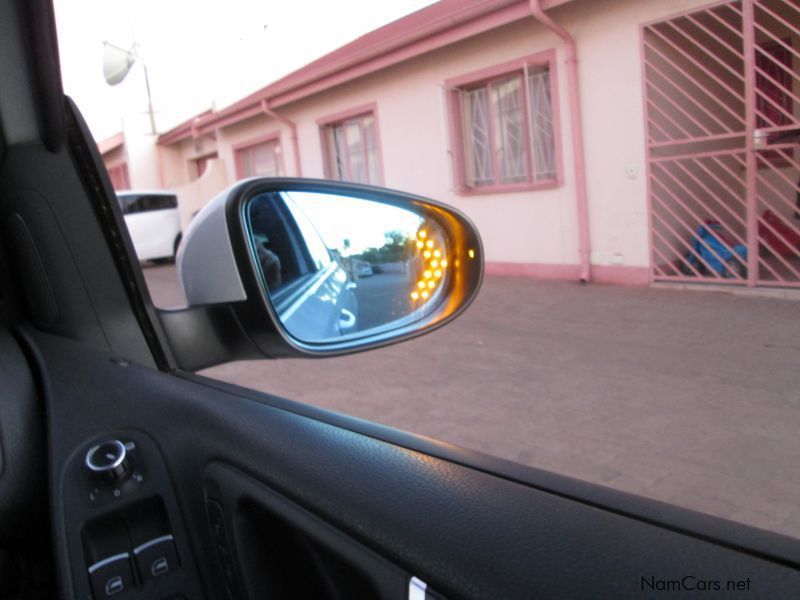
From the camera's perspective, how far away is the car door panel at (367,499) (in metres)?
0.85

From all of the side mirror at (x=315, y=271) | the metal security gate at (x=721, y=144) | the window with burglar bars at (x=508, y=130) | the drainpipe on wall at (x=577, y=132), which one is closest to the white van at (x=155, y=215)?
the window with burglar bars at (x=508, y=130)

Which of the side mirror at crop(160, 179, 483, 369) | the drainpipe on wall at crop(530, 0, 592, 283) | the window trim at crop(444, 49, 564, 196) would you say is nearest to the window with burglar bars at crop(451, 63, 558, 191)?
the window trim at crop(444, 49, 564, 196)

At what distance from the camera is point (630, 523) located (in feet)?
3.03

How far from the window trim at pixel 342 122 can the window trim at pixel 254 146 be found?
135cm

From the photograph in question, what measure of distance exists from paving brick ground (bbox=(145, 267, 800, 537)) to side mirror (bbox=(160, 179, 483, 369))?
1694 millimetres

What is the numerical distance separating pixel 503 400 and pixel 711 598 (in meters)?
4.04

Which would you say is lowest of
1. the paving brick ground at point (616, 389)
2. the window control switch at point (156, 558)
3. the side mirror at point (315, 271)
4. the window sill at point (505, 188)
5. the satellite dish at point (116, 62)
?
the paving brick ground at point (616, 389)

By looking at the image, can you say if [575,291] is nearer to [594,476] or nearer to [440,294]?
[594,476]

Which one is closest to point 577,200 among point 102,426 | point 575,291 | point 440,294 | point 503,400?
point 575,291

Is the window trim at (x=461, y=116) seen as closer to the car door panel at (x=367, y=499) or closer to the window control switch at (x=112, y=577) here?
the car door panel at (x=367, y=499)

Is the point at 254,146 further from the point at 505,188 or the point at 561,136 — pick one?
the point at 561,136

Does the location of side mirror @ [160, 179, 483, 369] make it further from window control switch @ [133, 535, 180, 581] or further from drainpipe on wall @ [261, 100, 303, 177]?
drainpipe on wall @ [261, 100, 303, 177]

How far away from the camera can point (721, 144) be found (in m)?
8.41

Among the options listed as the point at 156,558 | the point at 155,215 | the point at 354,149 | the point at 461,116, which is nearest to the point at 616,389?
the point at 156,558
